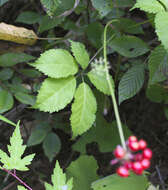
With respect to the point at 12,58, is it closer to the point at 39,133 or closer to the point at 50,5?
the point at 50,5

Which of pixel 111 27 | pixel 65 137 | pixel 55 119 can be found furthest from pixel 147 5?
pixel 65 137

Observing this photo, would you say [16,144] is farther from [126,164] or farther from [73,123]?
[126,164]

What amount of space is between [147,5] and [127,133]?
1.10 meters

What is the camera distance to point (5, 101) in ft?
5.64

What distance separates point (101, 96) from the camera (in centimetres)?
203

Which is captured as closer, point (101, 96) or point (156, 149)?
point (101, 96)

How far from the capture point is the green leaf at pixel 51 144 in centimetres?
207

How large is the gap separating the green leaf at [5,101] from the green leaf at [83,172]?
68 centimetres

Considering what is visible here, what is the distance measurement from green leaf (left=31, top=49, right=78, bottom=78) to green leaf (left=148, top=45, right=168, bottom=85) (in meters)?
0.48

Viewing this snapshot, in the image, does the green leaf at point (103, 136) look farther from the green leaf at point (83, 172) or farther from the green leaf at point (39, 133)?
the green leaf at point (39, 133)

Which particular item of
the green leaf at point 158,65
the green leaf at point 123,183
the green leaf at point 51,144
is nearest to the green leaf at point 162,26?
the green leaf at point 158,65

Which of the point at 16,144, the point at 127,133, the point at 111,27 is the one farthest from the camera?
the point at 127,133

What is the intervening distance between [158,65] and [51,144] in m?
1.05

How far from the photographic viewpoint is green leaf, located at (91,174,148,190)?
5.30ft
